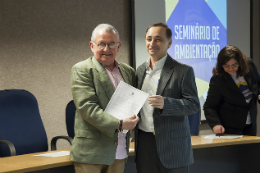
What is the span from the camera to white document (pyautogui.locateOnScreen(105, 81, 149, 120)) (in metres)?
1.88

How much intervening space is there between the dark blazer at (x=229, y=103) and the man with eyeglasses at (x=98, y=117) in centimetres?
134

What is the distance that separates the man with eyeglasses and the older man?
0.17 metres

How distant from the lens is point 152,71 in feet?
6.80

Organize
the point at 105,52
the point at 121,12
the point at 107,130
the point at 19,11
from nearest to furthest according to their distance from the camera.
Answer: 1. the point at 107,130
2. the point at 105,52
3. the point at 19,11
4. the point at 121,12

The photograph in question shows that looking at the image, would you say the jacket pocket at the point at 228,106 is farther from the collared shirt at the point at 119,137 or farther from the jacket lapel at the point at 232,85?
the collared shirt at the point at 119,137

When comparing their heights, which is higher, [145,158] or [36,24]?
[36,24]

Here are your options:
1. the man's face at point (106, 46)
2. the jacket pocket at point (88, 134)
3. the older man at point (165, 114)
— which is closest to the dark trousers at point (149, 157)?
the older man at point (165, 114)

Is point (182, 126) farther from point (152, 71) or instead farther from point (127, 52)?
point (127, 52)

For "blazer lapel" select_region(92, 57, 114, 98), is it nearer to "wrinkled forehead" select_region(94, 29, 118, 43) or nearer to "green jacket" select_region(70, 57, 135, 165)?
"green jacket" select_region(70, 57, 135, 165)

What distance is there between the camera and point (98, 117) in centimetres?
179

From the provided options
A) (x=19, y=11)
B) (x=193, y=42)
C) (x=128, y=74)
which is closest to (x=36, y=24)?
(x=19, y=11)

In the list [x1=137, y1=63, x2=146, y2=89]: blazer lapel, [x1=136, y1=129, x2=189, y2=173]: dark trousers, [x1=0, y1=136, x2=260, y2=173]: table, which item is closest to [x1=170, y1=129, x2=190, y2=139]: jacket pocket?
[x1=136, y1=129, x2=189, y2=173]: dark trousers

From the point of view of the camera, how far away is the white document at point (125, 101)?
188cm

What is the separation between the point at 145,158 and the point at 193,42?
291 cm
